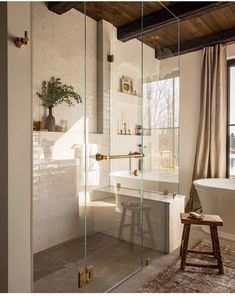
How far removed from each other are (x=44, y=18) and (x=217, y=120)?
274cm

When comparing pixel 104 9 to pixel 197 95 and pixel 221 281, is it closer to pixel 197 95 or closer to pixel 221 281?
pixel 197 95

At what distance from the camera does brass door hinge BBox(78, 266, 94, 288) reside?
6.29 feet

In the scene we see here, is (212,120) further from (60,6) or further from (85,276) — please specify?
(85,276)

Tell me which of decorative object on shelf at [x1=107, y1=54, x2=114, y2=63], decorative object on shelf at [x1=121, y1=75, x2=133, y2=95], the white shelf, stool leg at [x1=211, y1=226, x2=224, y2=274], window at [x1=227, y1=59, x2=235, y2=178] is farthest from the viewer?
window at [x1=227, y1=59, x2=235, y2=178]

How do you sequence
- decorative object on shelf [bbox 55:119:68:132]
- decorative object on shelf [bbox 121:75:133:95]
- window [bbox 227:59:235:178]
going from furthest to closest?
1. window [bbox 227:59:235:178]
2. decorative object on shelf [bbox 121:75:133:95]
3. decorative object on shelf [bbox 55:119:68:132]

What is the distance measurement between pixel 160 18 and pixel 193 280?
298 centimetres

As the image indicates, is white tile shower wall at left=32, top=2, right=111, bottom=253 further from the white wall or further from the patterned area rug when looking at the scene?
the white wall

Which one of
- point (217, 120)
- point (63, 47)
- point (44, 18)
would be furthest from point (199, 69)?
point (44, 18)

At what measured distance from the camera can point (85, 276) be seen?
1.95 meters

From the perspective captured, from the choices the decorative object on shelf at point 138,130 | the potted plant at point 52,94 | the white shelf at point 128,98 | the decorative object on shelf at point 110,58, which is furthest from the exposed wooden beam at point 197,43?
the potted plant at point 52,94

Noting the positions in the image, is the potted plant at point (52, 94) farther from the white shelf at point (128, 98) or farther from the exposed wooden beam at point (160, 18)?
the exposed wooden beam at point (160, 18)

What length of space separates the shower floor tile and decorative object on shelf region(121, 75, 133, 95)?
5.81 feet

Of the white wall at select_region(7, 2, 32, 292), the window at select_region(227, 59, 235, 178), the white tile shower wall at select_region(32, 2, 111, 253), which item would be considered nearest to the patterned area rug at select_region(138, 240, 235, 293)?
the white tile shower wall at select_region(32, 2, 111, 253)

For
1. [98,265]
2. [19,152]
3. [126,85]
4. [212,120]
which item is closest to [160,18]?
[126,85]
